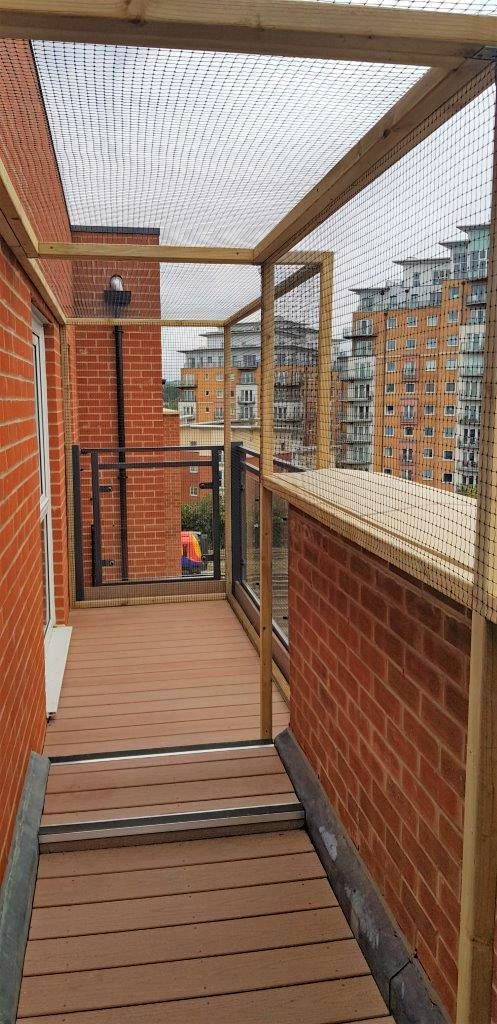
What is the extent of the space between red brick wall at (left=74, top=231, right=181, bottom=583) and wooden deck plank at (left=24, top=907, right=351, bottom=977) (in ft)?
14.7

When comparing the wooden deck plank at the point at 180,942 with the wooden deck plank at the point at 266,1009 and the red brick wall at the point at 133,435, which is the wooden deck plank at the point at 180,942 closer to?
the wooden deck plank at the point at 266,1009

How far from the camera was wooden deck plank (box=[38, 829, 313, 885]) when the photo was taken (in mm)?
2346

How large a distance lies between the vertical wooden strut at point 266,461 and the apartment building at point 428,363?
0.98m

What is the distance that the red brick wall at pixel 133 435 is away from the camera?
6562mm

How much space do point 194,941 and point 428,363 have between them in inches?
62.0

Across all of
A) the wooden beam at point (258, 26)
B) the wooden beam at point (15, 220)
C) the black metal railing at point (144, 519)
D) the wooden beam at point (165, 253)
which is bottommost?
the black metal railing at point (144, 519)

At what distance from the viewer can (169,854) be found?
2418 mm

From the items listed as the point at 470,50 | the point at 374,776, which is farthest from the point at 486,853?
the point at 470,50

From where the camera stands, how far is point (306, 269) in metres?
2.62

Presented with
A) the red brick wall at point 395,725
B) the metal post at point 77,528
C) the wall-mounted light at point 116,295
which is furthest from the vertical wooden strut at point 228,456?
the red brick wall at point 395,725

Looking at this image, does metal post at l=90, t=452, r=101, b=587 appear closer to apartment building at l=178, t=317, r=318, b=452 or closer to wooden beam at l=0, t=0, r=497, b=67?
apartment building at l=178, t=317, r=318, b=452

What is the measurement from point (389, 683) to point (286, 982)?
0.76 metres

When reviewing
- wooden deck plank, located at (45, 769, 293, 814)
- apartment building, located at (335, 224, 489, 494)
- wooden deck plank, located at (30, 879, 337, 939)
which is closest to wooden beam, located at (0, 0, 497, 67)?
apartment building, located at (335, 224, 489, 494)

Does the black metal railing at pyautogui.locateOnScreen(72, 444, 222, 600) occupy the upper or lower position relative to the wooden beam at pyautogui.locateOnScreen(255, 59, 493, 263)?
lower
